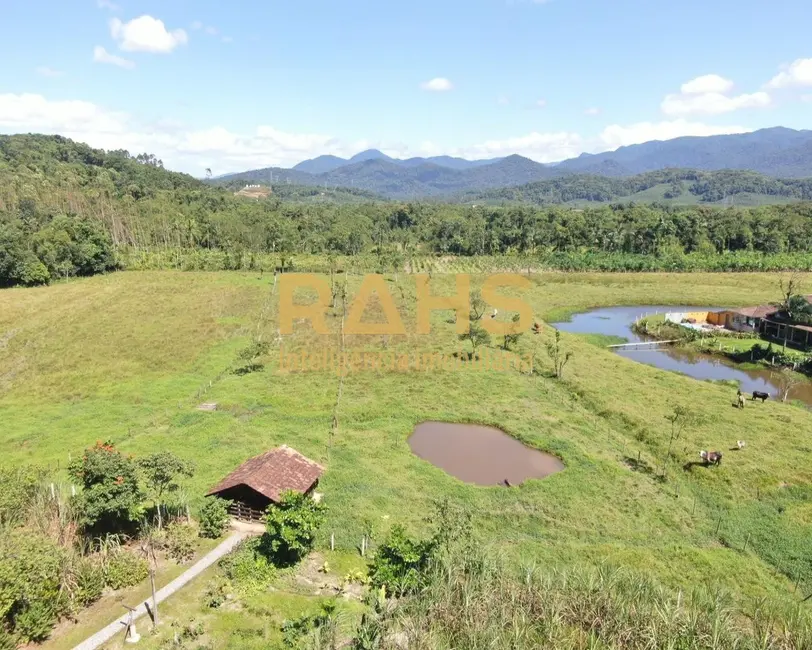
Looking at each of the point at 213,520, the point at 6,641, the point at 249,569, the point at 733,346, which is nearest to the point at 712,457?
the point at 249,569

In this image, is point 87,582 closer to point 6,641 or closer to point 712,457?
point 6,641

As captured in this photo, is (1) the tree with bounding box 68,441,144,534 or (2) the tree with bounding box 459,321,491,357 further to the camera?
(2) the tree with bounding box 459,321,491,357

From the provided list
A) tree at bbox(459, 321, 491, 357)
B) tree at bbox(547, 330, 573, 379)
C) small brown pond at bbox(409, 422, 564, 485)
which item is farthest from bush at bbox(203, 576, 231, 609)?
tree at bbox(459, 321, 491, 357)

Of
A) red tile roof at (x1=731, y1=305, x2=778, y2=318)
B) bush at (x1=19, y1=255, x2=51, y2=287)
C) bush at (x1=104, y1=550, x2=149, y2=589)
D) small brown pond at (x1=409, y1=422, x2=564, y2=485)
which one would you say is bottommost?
small brown pond at (x1=409, y1=422, x2=564, y2=485)

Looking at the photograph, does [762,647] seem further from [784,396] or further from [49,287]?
[49,287]

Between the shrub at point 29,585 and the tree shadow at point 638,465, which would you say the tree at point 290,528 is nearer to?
the shrub at point 29,585

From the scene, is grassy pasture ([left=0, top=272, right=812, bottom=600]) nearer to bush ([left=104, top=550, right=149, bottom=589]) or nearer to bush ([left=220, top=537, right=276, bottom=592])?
bush ([left=220, top=537, right=276, bottom=592])
